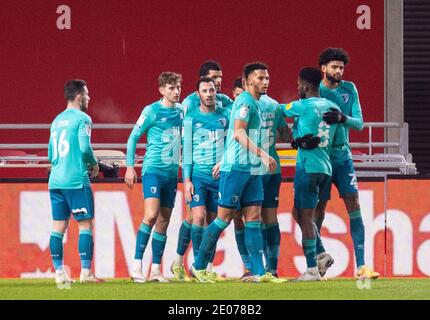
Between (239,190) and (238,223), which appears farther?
(238,223)

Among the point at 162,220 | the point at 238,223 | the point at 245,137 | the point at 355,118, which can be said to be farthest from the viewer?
the point at 238,223

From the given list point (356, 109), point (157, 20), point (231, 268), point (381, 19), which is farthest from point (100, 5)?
point (356, 109)

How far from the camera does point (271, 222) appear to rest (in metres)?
15.3

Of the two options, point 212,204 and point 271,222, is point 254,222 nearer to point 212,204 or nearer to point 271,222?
point 271,222

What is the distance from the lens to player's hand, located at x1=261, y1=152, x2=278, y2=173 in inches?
557

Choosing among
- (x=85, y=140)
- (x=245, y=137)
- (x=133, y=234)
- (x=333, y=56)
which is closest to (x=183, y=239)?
(x=133, y=234)

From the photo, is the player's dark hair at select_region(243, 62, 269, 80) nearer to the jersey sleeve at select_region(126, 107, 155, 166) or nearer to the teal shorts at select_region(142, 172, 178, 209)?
the jersey sleeve at select_region(126, 107, 155, 166)

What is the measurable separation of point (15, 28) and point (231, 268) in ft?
25.1

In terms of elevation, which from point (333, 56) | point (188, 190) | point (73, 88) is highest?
point (333, 56)

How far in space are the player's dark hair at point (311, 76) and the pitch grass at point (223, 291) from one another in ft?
6.37

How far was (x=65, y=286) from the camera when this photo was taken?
1465cm

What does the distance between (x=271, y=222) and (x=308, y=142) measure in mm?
935

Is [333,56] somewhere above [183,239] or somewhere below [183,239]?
above

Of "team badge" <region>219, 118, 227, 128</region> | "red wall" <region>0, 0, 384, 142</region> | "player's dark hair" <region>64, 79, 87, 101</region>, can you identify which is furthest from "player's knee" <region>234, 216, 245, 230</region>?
"red wall" <region>0, 0, 384, 142</region>
